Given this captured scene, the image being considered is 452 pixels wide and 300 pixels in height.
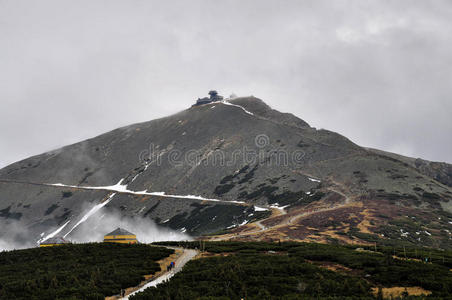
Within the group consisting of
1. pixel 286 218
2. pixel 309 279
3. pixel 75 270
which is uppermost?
pixel 286 218

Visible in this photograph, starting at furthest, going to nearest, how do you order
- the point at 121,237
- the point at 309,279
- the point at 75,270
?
1. the point at 121,237
2. the point at 75,270
3. the point at 309,279

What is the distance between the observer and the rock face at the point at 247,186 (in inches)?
2958

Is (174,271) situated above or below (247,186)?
below

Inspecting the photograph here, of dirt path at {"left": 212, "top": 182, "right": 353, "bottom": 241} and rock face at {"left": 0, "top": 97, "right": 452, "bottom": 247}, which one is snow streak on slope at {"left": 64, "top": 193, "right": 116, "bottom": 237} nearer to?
rock face at {"left": 0, "top": 97, "right": 452, "bottom": 247}

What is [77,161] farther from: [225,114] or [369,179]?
[369,179]

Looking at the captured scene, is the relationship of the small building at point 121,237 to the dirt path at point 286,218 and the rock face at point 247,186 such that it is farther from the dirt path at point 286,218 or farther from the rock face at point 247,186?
the rock face at point 247,186

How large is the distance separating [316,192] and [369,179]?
15285 millimetres

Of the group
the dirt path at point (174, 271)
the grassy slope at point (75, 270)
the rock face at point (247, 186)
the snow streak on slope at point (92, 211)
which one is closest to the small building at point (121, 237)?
the grassy slope at point (75, 270)

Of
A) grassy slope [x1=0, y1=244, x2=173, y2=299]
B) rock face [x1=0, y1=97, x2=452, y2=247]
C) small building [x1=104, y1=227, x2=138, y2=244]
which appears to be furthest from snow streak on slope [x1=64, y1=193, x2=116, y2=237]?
grassy slope [x1=0, y1=244, x2=173, y2=299]

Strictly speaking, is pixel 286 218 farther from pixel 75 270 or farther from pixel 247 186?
pixel 75 270

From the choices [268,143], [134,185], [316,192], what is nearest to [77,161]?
[134,185]

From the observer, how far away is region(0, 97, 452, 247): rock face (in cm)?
7512

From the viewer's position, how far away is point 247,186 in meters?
130

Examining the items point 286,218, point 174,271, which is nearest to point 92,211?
point 286,218
